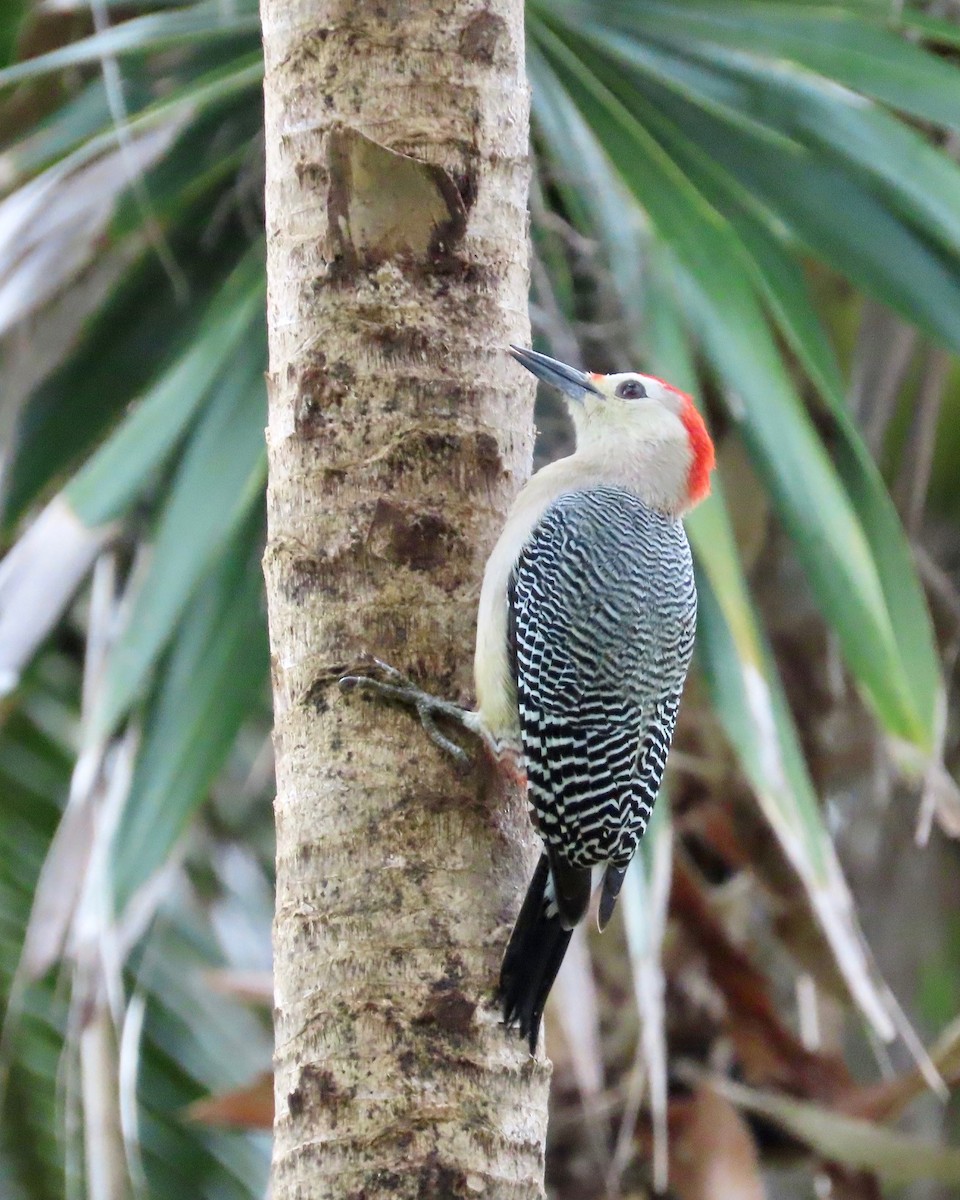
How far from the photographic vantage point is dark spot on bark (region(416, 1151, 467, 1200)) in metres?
1.90

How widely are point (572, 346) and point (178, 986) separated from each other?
1.81 m

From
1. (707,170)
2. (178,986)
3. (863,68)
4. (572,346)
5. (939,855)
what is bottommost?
(939,855)

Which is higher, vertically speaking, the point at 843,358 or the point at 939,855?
the point at 843,358

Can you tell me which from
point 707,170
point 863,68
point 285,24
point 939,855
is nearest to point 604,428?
point 707,170

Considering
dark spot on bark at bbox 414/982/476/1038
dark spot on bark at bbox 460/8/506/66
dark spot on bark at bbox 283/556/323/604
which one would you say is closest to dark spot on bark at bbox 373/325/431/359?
dark spot on bark at bbox 283/556/323/604

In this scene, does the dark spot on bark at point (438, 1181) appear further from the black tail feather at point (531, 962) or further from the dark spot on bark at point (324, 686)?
the dark spot on bark at point (324, 686)

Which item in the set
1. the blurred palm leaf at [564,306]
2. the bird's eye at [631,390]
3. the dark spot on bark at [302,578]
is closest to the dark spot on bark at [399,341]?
the dark spot on bark at [302,578]

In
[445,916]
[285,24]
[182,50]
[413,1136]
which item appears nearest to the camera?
[413,1136]

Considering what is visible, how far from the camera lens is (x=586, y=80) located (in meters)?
3.15

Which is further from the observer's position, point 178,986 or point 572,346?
point 178,986

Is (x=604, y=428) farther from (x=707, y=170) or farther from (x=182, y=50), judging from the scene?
(x=182, y=50)

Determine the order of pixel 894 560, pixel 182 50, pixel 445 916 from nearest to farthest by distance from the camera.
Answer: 1. pixel 445 916
2. pixel 894 560
3. pixel 182 50

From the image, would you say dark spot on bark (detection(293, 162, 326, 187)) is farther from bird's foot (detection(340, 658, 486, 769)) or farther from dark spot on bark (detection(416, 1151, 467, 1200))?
dark spot on bark (detection(416, 1151, 467, 1200))

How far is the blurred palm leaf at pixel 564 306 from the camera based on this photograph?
2.70 metres
